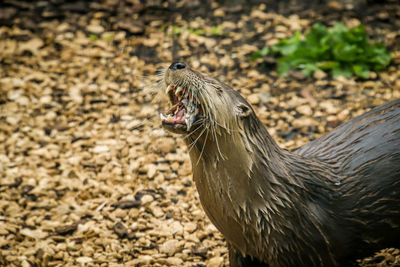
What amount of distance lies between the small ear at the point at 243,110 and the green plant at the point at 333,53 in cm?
222

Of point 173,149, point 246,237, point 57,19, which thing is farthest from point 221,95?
point 57,19

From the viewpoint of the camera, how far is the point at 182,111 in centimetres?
229

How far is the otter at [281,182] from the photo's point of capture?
2244mm

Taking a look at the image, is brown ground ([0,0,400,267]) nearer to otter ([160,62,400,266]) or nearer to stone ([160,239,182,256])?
stone ([160,239,182,256])

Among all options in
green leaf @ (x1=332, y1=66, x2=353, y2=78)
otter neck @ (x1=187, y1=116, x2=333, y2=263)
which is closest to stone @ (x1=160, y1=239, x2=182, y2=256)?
otter neck @ (x1=187, y1=116, x2=333, y2=263)

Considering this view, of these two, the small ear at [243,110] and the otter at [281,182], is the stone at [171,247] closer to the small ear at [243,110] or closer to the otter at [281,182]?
the otter at [281,182]

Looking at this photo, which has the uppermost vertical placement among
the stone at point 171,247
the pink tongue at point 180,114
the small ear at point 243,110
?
the small ear at point 243,110

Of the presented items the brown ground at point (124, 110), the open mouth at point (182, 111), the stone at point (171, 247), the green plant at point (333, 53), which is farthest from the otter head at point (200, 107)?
the green plant at point (333, 53)

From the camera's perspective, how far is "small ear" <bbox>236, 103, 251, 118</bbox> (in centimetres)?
225

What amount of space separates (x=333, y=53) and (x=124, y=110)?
6.20 ft

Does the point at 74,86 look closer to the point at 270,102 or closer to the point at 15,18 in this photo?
the point at 15,18

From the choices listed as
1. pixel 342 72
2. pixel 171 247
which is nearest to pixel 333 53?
pixel 342 72

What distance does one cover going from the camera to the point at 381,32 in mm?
4742

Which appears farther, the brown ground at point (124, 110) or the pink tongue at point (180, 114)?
the brown ground at point (124, 110)
